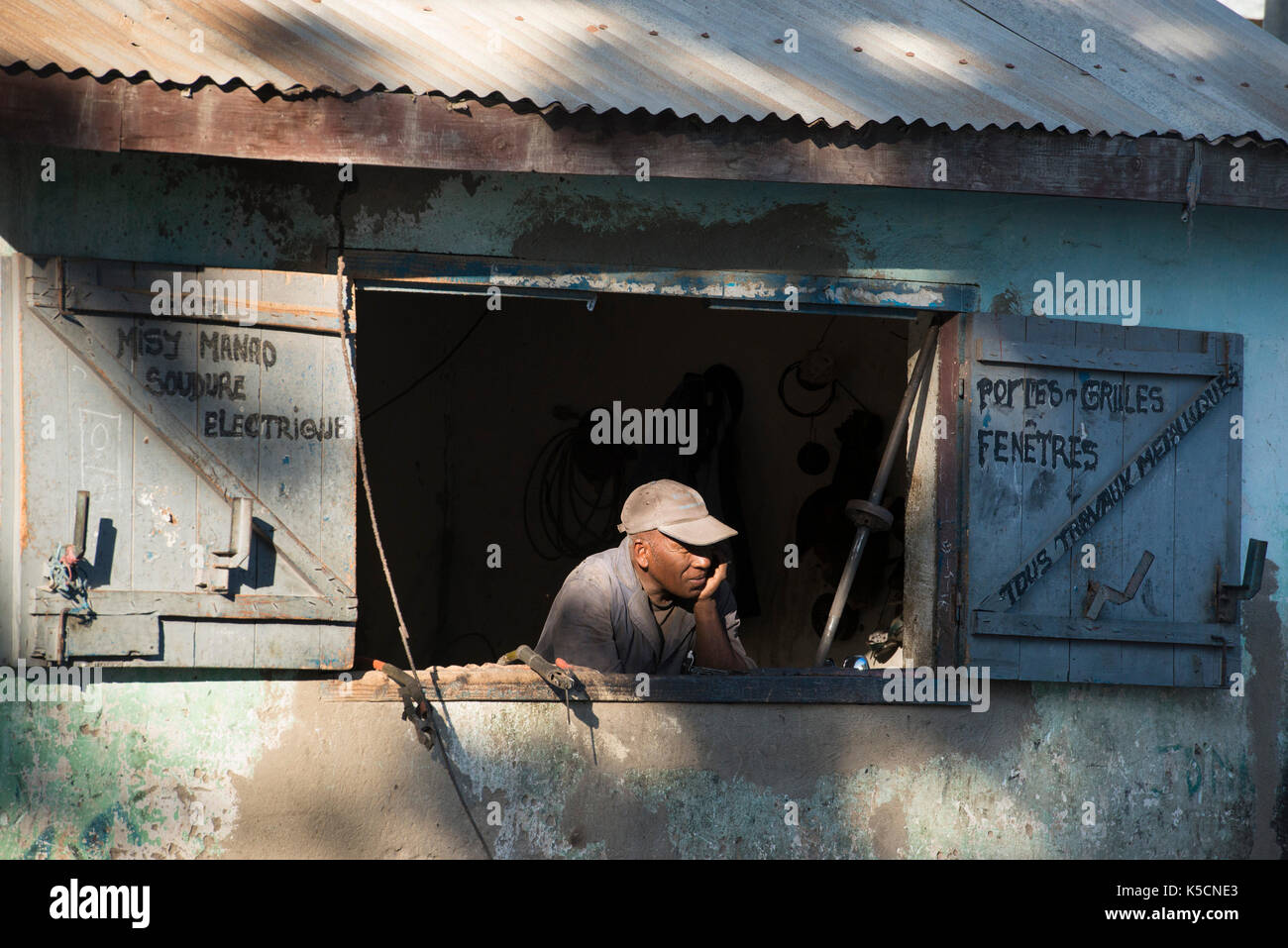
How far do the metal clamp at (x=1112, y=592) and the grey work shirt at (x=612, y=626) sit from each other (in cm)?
139

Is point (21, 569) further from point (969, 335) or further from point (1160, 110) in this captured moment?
point (1160, 110)

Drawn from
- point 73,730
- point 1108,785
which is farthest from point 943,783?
point 73,730

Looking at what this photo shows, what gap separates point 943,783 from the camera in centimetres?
488

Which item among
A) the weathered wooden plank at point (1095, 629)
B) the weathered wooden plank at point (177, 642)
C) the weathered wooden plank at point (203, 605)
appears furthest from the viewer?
the weathered wooden plank at point (1095, 629)

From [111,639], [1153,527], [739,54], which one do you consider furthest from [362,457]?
[1153,527]

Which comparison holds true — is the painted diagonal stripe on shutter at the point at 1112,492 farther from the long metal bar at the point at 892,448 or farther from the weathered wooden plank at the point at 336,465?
the weathered wooden plank at the point at 336,465

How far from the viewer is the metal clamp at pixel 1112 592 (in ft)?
15.6

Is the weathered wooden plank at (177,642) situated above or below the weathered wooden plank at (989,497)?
below

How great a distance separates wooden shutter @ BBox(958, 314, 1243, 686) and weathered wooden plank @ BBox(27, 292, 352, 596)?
95.5 inches

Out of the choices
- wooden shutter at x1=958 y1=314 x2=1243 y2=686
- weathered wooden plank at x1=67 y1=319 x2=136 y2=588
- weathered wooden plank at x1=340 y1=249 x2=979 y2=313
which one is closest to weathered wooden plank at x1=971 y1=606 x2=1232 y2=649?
wooden shutter at x1=958 y1=314 x2=1243 y2=686

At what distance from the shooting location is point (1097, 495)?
4832 millimetres

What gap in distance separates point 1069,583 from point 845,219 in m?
1.64

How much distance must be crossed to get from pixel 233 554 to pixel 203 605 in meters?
0.20

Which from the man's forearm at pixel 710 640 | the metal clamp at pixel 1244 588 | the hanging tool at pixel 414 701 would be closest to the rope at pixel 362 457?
the hanging tool at pixel 414 701
